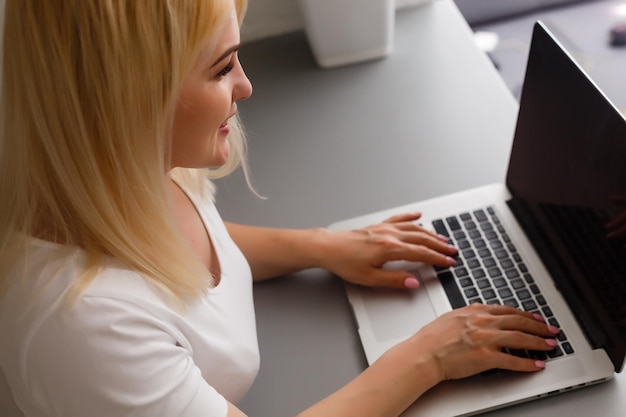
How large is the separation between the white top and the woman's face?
0.14 metres

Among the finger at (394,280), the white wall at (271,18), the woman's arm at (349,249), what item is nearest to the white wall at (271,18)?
the white wall at (271,18)

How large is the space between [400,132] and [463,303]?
0.39 meters

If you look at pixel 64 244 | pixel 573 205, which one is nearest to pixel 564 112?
pixel 573 205

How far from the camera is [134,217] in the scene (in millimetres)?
607

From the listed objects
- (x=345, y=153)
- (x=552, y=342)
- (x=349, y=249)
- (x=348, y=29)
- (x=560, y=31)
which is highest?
(x=560, y=31)

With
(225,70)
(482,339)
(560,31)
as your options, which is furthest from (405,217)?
(560,31)

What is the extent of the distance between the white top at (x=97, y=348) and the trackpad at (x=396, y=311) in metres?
0.24

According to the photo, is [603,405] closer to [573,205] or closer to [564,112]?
[573,205]

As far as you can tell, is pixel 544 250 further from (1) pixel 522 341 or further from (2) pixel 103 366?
(2) pixel 103 366

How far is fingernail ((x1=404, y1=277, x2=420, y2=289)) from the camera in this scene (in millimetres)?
799

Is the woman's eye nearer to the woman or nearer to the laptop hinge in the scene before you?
the woman

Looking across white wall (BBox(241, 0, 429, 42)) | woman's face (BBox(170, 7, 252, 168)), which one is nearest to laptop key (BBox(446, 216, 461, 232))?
woman's face (BBox(170, 7, 252, 168))

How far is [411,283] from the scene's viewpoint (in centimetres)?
80

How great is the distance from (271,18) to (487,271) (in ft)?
2.74
